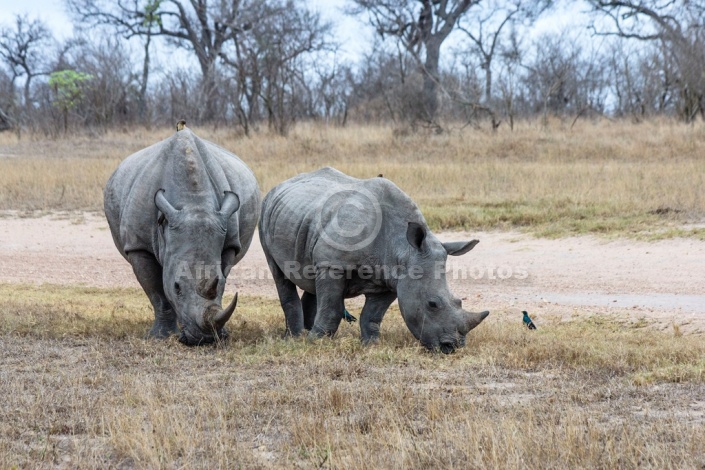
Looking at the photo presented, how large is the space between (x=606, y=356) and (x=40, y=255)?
10.1m

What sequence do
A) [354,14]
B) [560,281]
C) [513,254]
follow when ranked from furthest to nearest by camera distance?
[354,14]
[513,254]
[560,281]

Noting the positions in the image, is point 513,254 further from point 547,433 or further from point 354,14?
point 354,14

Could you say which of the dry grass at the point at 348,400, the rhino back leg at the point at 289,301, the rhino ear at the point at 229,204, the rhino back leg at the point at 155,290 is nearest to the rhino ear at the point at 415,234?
the dry grass at the point at 348,400

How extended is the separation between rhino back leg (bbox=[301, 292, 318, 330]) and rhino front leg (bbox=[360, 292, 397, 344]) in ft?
3.69

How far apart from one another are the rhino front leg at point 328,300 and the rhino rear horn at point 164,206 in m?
1.22

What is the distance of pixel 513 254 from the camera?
13.2 metres

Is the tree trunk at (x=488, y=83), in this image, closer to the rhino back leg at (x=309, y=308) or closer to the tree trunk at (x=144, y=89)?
the tree trunk at (x=144, y=89)

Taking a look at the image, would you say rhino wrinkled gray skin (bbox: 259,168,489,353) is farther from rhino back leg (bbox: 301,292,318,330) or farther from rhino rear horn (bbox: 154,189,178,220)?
rhino rear horn (bbox: 154,189,178,220)

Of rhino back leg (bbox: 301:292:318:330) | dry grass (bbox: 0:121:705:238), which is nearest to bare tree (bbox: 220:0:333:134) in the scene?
dry grass (bbox: 0:121:705:238)

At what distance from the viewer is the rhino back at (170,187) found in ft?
25.8

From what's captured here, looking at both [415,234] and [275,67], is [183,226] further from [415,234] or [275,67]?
[275,67]

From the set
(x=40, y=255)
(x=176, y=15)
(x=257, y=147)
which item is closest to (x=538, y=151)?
(x=257, y=147)

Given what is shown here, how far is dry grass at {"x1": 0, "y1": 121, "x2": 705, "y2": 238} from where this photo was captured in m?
14.7

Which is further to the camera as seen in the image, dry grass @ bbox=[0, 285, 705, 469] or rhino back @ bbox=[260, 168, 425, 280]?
rhino back @ bbox=[260, 168, 425, 280]
